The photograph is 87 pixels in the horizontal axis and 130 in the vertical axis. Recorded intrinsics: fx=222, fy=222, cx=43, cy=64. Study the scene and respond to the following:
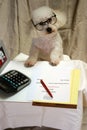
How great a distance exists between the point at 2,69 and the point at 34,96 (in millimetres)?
233

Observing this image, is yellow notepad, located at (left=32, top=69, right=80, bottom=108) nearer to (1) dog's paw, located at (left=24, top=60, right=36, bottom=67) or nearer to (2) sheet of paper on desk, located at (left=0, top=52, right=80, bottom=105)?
(2) sheet of paper on desk, located at (left=0, top=52, right=80, bottom=105)

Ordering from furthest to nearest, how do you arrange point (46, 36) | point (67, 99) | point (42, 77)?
point (46, 36) → point (42, 77) → point (67, 99)

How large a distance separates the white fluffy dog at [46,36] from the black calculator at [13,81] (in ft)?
0.36

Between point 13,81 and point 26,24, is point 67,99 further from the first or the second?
point 26,24

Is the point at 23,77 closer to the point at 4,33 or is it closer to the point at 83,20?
the point at 4,33

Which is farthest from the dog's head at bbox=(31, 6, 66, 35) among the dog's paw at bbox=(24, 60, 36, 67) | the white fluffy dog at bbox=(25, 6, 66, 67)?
the dog's paw at bbox=(24, 60, 36, 67)

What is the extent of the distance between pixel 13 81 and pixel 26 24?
0.46m

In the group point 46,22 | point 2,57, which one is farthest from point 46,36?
point 2,57

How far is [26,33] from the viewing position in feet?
4.36

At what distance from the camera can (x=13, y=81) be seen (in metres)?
0.82

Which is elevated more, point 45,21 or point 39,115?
point 45,21

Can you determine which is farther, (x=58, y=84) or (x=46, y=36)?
(x=46, y=36)

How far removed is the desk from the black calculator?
0.04 metres

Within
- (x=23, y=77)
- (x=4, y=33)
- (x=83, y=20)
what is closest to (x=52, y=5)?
(x=83, y=20)
